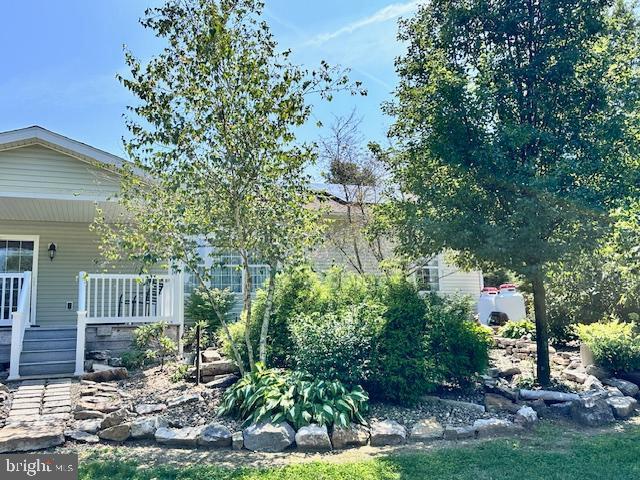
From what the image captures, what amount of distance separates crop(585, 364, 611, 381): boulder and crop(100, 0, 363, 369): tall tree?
5225 millimetres

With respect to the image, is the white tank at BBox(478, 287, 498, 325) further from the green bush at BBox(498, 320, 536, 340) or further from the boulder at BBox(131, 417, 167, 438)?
the boulder at BBox(131, 417, 167, 438)

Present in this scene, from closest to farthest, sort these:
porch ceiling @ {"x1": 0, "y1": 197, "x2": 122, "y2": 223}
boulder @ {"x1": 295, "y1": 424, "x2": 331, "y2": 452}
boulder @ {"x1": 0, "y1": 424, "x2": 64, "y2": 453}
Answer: boulder @ {"x1": 0, "y1": 424, "x2": 64, "y2": 453}
boulder @ {"x1": 295, "y1": 424, "x2": 331, "y2": 452}
porch ceiling @ {"x1": 0, "y1": 197, "x2": 122, "y2": 223}

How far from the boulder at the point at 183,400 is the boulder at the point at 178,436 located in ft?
3.48

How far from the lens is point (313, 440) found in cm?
480

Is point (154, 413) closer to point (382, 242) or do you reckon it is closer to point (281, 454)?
point (281, 454)

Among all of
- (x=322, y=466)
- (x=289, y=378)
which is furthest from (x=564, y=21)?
(x=322, y=466)

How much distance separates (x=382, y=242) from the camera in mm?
12359

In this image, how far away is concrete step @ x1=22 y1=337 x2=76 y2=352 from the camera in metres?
8.59

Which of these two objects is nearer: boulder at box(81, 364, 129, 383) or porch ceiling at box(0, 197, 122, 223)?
boulder at box(81, 364, 129, 383)

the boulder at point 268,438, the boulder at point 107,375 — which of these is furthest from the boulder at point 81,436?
the boulder at point 107,375

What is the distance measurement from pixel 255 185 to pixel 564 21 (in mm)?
4722

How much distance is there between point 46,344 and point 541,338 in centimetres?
850

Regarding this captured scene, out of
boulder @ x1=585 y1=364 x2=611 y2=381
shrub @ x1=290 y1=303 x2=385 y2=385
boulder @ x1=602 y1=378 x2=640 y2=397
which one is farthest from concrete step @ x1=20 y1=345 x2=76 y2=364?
boulder @ x1=602 y1=378 x2=640 y2=397

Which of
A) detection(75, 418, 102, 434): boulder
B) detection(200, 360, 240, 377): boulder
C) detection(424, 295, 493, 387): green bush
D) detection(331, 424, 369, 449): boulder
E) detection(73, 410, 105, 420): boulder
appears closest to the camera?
detection(331, 424, 369, 449): boulder
